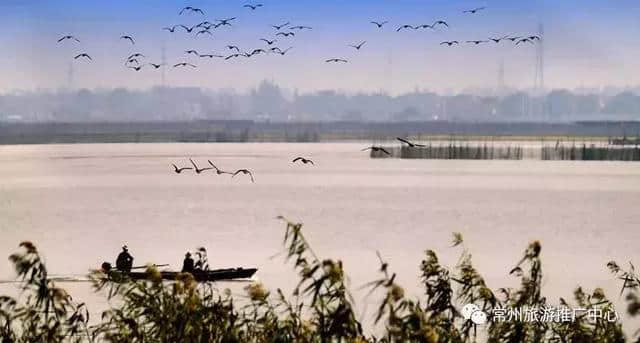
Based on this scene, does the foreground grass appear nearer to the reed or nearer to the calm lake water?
the calm lake water

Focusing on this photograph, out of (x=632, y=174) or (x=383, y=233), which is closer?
(x=383, y=233)

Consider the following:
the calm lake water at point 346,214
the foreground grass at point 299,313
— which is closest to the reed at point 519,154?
the calm lake water at point 346,214

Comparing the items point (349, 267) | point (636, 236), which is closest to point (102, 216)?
point (349, 267)

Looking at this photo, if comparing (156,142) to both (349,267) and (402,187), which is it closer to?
(402,187)

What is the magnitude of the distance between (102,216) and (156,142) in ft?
133

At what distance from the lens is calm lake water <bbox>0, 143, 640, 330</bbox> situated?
13.1 meters

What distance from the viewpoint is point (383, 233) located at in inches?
637

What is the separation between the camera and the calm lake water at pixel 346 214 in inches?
515

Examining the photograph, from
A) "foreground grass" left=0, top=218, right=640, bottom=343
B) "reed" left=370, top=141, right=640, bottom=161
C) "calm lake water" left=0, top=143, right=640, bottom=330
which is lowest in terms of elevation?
"calm lake water" left=0, top=143, right=640, bottom=330

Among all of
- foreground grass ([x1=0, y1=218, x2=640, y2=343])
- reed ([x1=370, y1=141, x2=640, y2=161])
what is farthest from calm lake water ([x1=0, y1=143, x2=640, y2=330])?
reed ([x1=370, y1=141, x2=640, y2=161])

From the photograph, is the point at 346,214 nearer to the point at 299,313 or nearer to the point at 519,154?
the point at 299,313

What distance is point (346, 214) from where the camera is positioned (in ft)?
63.6

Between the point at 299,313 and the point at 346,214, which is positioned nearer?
the point at 299,313

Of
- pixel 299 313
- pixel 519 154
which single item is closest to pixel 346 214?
pixel 299 313
